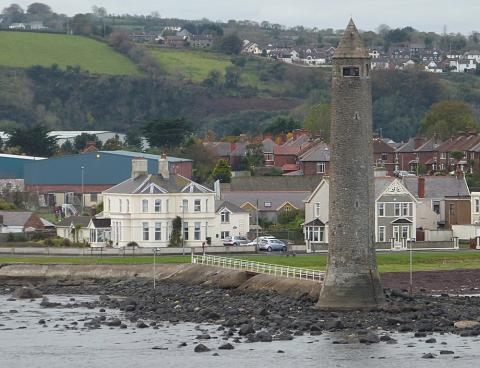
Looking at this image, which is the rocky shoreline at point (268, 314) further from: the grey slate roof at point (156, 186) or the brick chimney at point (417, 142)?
the brick chimney at point (417, 142)

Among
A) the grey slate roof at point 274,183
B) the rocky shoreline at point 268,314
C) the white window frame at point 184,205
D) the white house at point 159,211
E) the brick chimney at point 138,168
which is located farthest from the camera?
the grey slate roof at point 274,183

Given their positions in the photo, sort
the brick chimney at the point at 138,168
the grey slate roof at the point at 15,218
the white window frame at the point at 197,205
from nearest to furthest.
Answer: the white window frame at the point at 197,205 → the brick chimney at the point at 138,168 → the grey slate roof at the point at 15,218

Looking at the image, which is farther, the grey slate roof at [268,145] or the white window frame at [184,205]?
the grey slate roof at [268,145]

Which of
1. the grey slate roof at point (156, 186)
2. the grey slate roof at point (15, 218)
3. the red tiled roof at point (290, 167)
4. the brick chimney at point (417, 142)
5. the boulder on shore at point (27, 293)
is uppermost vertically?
the brick chimney at point (417, 142)

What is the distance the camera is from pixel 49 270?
9056 cm

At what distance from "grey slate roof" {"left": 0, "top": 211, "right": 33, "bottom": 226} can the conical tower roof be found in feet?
140

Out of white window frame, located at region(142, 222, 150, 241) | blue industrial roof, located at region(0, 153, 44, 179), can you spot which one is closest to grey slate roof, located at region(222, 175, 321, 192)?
blue industrial roof, located at region(0, 153, 44, 179)

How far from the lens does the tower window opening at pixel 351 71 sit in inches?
2697

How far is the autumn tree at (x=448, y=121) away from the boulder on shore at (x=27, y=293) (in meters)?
75.2

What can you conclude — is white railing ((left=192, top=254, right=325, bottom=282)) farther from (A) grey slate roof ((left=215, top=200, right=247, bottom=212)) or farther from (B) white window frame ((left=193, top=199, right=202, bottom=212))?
(A) grey slate roof ((left=215, top=200, right=247, bottom=212))

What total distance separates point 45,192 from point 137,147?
36.5m

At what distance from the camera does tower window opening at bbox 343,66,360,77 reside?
225 feet

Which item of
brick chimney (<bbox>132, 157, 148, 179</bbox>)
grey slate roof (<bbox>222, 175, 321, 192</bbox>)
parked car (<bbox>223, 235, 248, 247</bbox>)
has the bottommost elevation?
parked car (<bbox>223, 235, 248, 247</bbox>)

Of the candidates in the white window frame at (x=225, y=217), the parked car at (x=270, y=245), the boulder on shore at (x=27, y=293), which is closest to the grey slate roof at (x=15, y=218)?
the white window frame at (x=225, y=217)
